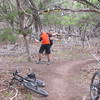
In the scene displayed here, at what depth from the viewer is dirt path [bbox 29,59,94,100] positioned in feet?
28.3

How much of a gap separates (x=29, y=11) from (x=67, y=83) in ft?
15.3

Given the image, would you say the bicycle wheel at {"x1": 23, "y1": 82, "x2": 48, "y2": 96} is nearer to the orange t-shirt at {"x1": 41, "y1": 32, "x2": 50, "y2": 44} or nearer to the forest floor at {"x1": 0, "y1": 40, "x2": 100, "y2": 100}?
the forest floor at {"x1": 0, "y1": 40, "x2": 100, "y2": 100}

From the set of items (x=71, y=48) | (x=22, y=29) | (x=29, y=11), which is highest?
(x=29, y=11)

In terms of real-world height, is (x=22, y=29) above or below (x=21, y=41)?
above

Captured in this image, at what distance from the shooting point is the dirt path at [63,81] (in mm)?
8625

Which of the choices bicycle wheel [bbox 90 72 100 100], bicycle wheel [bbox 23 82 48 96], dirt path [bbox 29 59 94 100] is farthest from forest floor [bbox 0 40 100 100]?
bicycle wheel [bbox 90 72 100 100]

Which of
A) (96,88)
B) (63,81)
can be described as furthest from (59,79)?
(96,88)

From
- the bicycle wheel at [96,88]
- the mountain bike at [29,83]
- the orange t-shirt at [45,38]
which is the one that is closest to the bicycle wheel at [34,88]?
the mountain bike at [29,83]

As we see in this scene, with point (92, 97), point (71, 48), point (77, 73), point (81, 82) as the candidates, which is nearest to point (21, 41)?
point (71, 48)

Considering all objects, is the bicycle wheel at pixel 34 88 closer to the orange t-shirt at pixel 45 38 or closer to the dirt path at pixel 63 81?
Result: the dirt path at pixel 63 81

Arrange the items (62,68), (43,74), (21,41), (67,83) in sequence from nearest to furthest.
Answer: (67,83), (43,74), (62,68), (21,41)

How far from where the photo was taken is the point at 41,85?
30.5ft

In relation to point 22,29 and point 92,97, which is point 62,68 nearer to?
point 22,29

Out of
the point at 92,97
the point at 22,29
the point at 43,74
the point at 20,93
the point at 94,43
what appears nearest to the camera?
the point at 92,97
